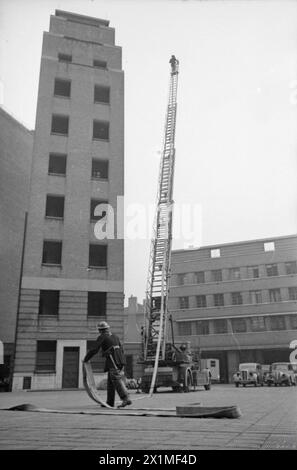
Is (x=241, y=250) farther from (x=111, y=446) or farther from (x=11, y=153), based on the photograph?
(x=111, y=446)

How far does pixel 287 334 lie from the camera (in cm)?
4334

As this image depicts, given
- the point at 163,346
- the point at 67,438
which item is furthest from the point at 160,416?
the point at 163,346

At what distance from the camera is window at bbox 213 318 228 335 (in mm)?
46250

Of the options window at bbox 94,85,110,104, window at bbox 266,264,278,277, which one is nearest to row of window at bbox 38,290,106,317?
window at bbox 94,85,110,104

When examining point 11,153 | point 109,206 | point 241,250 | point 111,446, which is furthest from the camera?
point 241,250

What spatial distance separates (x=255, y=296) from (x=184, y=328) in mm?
8822

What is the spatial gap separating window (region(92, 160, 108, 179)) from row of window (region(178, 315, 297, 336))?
23624mm

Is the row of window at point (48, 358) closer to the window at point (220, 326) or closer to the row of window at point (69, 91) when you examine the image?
the row of window at point (69, 91)

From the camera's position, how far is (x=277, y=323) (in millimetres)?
44281

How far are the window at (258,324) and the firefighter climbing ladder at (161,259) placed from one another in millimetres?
26083

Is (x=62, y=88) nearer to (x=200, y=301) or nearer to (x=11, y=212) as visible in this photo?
(x=11, y=212)

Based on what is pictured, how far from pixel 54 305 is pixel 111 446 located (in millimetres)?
23989

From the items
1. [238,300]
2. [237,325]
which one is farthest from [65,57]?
[237,325]

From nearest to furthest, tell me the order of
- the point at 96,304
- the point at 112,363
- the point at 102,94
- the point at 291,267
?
the point at 112,363, the point at 96,304, the point at 102,94, the point at 291,267
